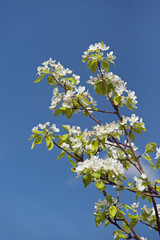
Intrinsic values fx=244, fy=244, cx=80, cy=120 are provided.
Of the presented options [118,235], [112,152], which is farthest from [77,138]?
[118,235]

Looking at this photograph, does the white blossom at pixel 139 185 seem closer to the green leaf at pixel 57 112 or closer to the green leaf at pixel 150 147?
the green leaf at pixel 150 147

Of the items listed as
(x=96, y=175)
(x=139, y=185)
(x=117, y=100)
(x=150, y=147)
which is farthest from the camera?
(x=117, y=100)

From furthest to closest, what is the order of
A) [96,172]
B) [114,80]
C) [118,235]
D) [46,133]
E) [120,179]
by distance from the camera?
[118,235], [114,80], [46,133], [120,179], [96,172]

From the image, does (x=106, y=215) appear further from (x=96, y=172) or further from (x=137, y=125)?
(x=137, y=125)

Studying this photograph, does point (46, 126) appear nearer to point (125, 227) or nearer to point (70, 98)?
point (70, 98)

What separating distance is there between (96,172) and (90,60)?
1.27 meters

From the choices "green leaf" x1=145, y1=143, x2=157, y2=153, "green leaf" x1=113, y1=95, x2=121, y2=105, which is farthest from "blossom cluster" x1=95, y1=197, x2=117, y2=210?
"green leaf" x1=113, y1=95, x2=121, y2=105

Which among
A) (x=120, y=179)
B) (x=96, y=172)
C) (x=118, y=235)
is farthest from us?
(x=118, y=235)

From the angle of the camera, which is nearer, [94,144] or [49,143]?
[94,144]

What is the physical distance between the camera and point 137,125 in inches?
101

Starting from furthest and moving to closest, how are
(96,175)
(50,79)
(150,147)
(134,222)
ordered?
(50,79) → (150,147) → (134,222) → (96,175)

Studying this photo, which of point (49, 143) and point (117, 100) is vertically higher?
point (117, 100)

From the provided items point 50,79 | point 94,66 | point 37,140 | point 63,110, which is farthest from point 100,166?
point 50,79

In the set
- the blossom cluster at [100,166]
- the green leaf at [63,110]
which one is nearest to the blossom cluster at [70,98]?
the green leaf at [63,110]
